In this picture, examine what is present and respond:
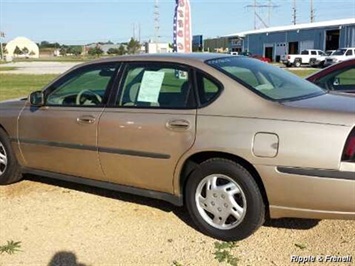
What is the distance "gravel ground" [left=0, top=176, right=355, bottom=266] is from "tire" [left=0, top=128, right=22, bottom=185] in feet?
1.16

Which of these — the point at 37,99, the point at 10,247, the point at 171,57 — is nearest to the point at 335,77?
the point at 171,57

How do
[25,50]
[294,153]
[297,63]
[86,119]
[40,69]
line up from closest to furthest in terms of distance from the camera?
[294,153] → [86,119] → [40,69] → [297,63] → [25,50]

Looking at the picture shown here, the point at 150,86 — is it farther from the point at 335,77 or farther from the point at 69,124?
the point at 335,77

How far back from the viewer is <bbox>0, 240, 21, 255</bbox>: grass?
3729 millimetres

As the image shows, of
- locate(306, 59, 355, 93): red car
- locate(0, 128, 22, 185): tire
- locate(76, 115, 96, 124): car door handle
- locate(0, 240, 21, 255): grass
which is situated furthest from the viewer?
locate(306, 59, 355, 93): red car

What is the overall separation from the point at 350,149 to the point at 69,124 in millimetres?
2621

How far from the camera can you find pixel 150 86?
4246mm

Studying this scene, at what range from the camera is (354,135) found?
324cm

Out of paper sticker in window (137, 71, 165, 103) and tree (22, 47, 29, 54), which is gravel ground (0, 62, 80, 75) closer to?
paper sticker in window (137, 71, 165, 103)

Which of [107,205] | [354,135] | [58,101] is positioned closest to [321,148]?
[354,135]

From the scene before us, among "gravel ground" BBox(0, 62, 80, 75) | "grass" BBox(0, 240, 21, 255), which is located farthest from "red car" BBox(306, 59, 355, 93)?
"gravel ground" BBox(0, 62, 80, 75)

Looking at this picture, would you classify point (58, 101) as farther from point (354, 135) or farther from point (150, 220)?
point (354, 135)

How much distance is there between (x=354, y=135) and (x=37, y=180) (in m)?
3.83

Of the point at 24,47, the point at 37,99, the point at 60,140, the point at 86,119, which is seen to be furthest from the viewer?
the point at 24,47
